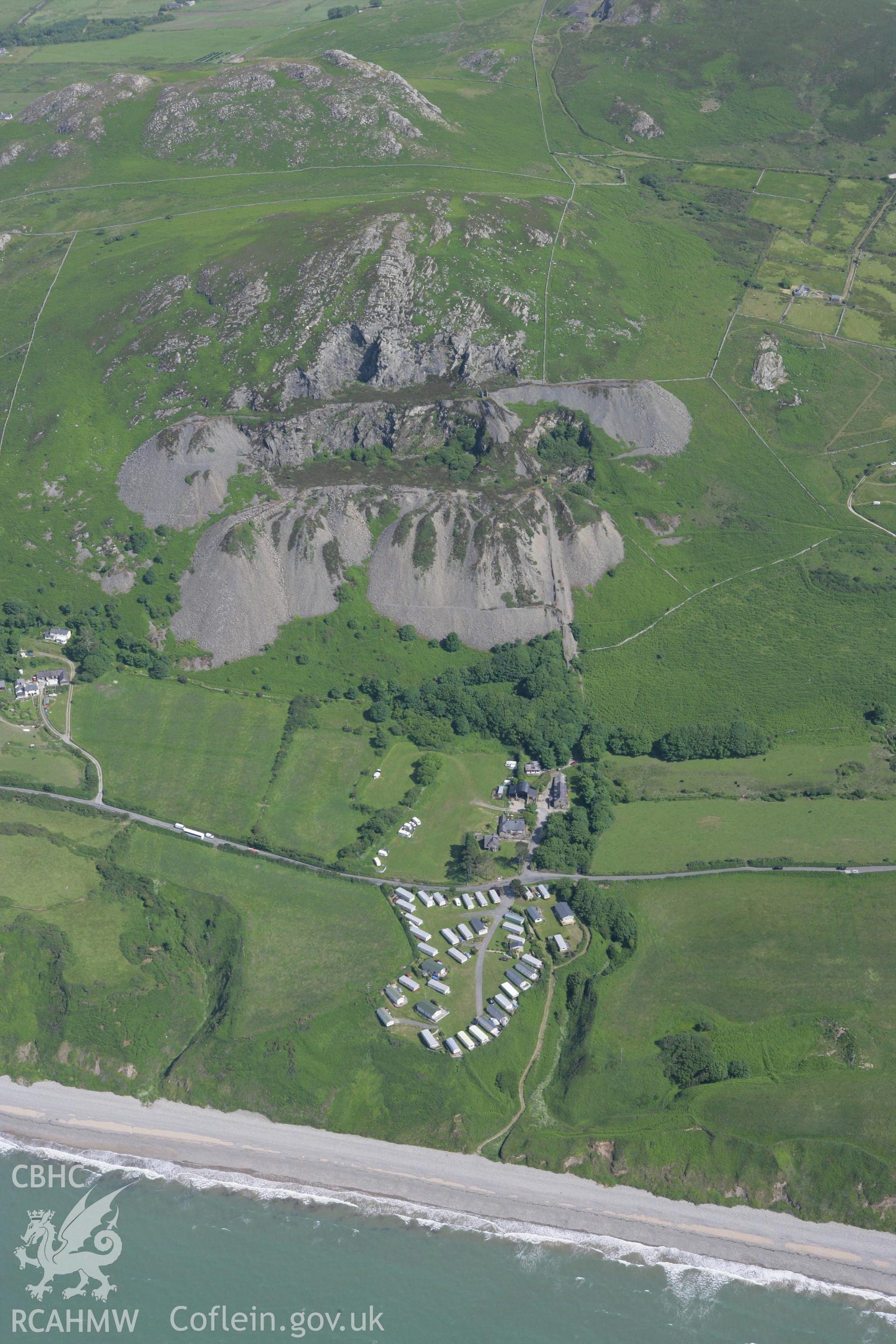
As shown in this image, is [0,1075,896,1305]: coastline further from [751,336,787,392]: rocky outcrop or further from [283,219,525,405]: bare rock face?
[751,336,787,392]: rocky outcrop

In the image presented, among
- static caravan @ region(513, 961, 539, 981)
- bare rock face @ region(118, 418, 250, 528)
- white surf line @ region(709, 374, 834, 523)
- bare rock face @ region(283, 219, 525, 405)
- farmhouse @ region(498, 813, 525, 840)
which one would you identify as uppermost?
bare rock face @ region(283, 219, 525, 405)

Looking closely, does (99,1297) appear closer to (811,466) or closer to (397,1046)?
(397,1046)

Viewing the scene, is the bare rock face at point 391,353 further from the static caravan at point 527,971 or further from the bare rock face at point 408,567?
the static caravan at point 527,971

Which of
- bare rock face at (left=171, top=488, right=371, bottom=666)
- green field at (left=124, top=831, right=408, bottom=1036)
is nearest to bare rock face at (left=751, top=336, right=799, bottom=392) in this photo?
bare rock face at (left=171, top=488, right=371, bottom=666)

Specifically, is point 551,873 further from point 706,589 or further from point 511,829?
point 706,589

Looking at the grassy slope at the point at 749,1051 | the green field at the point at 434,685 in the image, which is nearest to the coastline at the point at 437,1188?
the grassy slope at the point at 749,1051

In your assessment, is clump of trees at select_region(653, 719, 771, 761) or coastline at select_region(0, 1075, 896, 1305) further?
clump of trees at select_region(653, 719, 771, 761)

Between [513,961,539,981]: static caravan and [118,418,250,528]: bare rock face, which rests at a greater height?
[118,418,250,528]: bare rock face
